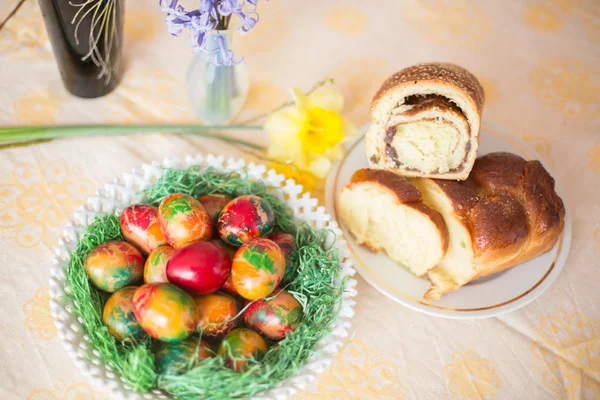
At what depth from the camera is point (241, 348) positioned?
808 millimetres

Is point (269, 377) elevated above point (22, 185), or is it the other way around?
point (22, 185)

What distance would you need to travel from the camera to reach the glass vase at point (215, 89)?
1.18 meters

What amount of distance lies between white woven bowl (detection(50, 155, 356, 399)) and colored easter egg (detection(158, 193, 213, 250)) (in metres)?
0.13

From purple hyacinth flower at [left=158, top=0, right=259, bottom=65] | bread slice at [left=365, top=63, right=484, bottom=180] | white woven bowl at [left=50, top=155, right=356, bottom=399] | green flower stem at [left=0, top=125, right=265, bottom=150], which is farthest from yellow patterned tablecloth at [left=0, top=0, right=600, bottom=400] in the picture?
purple hyacinth flower at [left=158, top=0, right=259, bottom=65]

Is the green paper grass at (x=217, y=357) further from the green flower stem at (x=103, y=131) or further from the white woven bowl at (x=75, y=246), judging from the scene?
the green flower stem at (x=103, y=131)

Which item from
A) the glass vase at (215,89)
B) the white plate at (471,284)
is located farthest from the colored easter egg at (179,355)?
the glass vase at (215,89)

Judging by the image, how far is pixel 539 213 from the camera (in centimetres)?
104

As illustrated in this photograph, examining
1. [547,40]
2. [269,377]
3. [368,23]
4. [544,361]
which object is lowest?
[544,361]

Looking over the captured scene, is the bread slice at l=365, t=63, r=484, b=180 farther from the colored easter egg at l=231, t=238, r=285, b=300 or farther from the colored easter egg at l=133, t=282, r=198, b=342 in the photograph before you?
the colored easter egg at l=133, t=282, r=198, b=342

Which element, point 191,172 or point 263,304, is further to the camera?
point 191,172

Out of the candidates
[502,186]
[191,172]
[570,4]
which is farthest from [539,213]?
[570,4]

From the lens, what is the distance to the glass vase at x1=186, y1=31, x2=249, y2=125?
1.18 m

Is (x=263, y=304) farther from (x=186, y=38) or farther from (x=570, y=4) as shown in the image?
(x=570, y=4)

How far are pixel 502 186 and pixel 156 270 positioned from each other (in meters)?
0.72
